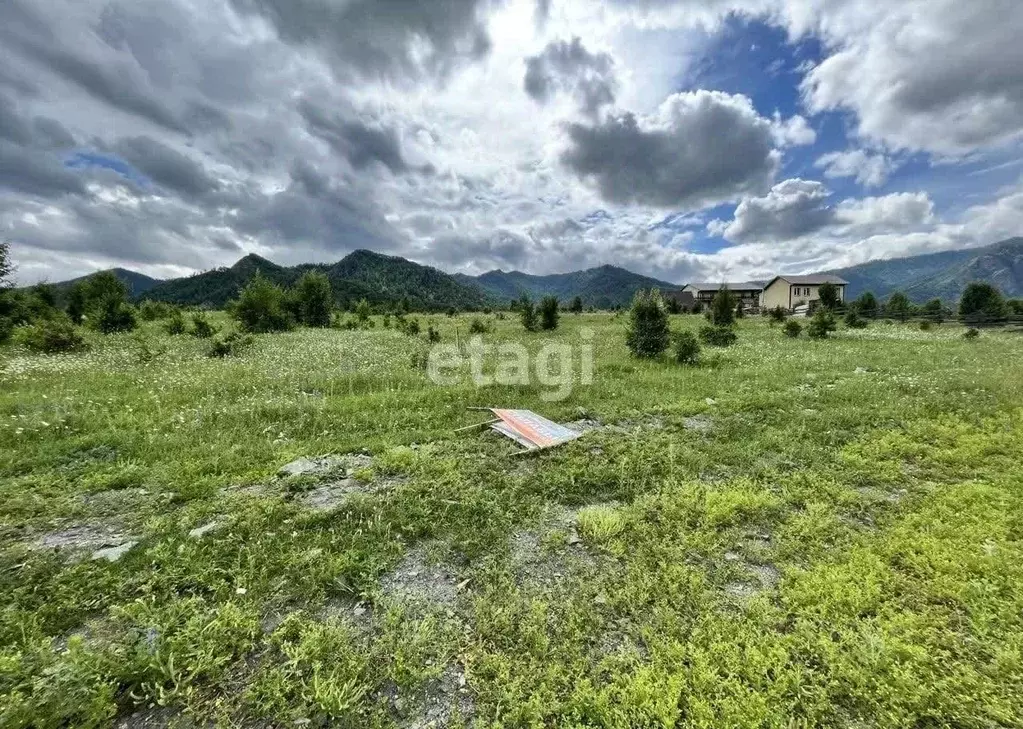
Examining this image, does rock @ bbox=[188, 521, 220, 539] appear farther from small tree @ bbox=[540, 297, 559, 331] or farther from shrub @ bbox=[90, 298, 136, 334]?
small tree @ bbox=[540, 297, 559, 331]

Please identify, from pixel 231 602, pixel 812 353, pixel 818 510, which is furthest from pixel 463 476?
pixel 812 353

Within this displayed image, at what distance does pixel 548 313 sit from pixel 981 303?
144ft

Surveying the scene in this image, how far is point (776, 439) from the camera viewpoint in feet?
30.6

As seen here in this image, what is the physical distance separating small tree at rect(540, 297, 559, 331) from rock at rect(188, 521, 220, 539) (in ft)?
108

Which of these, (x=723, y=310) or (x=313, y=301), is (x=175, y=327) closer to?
(x=313, y=301)

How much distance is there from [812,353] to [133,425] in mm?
27268

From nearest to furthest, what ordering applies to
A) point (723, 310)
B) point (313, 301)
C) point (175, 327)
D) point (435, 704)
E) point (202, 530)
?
point (435, 704) → point (202, 530) → point (175, 327) → point (723, 310) → point (313, 301)

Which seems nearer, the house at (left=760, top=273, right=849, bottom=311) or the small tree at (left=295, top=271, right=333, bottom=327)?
the small tree at (left=295, top=271, right=333, bottom=327)

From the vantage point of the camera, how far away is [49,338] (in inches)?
758

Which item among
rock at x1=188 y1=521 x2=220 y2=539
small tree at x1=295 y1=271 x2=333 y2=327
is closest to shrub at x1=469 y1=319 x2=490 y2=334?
small tree at x1=295 y1=271 x2=333 y2=327

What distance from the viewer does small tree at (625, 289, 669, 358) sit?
20.5 metres

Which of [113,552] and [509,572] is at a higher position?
[113,552]

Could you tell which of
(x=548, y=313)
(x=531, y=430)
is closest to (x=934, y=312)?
(x=548, y=313)

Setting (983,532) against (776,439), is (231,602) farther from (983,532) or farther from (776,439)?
(776,439)
